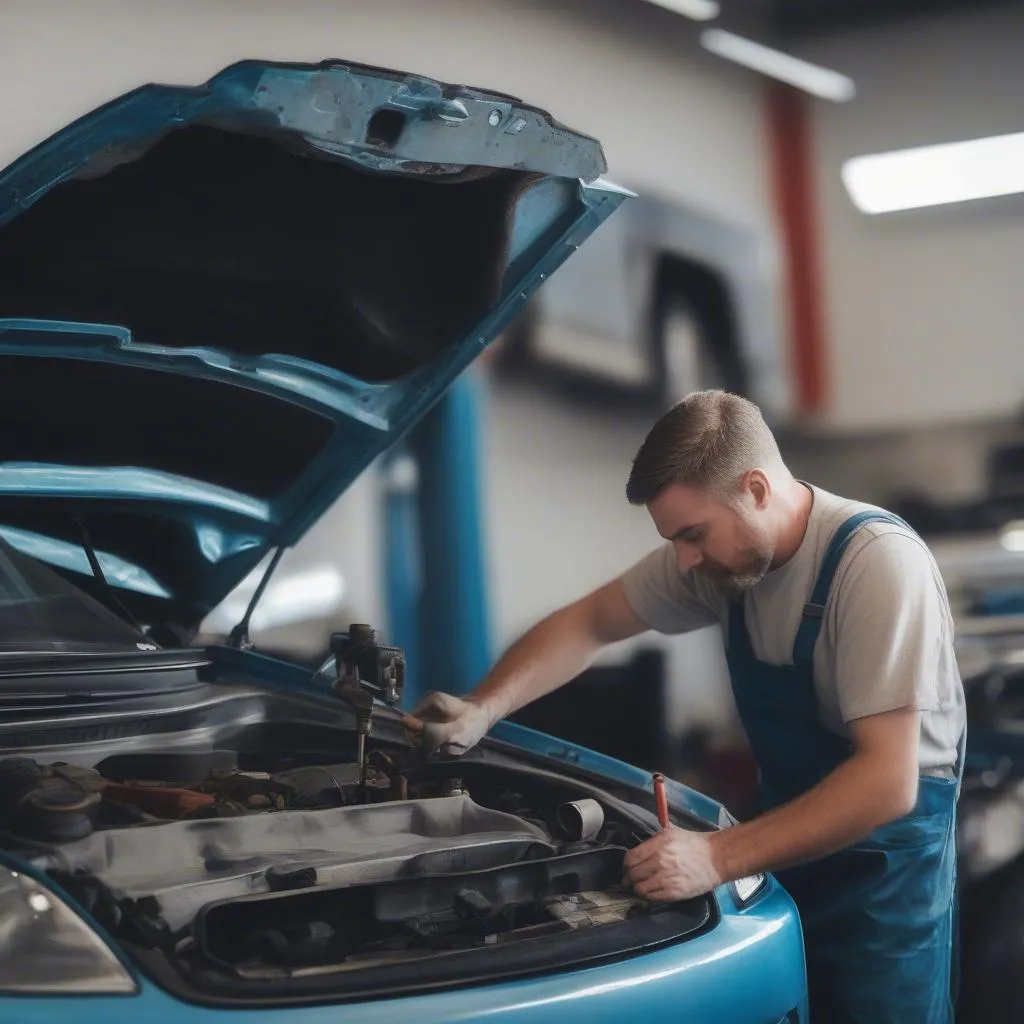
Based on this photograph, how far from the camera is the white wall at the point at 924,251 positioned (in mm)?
3943

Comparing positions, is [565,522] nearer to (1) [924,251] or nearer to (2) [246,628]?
(1) [924,251]

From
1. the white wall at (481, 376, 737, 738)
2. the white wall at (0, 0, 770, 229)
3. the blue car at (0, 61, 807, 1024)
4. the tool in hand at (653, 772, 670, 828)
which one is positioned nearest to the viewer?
the blue car at (0, 61, 807, 1024)

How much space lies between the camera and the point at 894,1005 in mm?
1463

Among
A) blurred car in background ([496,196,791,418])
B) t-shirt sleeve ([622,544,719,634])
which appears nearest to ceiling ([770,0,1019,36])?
blurred car in background ([496,196,791,418])

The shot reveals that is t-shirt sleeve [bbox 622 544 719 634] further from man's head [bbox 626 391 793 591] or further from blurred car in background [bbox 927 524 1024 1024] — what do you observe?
blurred car in background [bbox 927 524 1024 1024]

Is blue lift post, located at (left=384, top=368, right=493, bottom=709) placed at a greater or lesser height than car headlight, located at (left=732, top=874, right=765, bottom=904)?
lesser

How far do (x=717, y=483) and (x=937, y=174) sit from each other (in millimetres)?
3026

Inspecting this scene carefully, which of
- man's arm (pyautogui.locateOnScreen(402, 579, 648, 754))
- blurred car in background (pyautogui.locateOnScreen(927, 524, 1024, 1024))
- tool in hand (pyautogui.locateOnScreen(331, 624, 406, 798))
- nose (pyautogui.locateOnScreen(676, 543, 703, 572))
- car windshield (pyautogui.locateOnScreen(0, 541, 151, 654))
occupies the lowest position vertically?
blurred car in background (pyautogui.locateOnScreen(927, 524, 1024, 1024))

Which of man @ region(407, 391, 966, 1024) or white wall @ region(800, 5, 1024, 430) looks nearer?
man @ region(407, 391, 966, 1024)

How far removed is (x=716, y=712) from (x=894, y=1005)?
7.29ft

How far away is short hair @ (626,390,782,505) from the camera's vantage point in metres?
1.51

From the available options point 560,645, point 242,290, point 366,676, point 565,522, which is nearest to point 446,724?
point 366,676

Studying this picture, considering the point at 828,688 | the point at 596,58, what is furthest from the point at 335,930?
the point at 596,58

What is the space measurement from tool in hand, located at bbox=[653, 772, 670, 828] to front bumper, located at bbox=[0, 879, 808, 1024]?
111 mm
